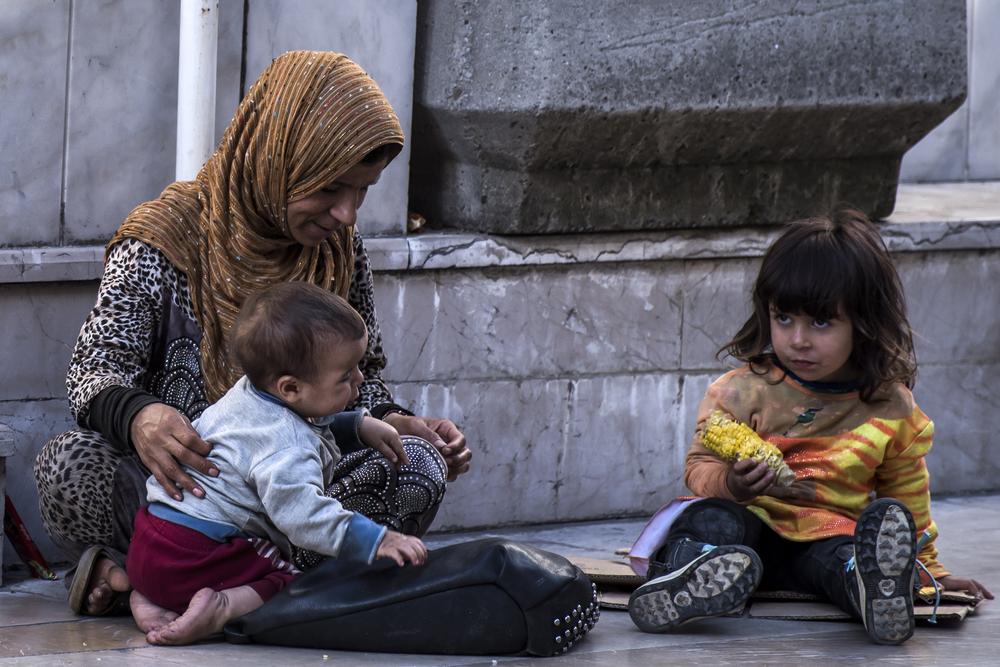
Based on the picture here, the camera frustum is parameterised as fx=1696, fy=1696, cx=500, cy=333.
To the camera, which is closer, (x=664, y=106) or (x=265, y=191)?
(x=265, y=191)

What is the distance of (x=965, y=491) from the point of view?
5891 mm

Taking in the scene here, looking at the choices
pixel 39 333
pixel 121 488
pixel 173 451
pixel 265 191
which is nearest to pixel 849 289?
pixel 265 191

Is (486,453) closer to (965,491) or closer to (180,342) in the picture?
(180,342)

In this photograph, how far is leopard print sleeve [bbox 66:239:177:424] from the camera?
150 inches

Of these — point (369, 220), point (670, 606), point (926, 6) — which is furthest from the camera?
point (926, 6)

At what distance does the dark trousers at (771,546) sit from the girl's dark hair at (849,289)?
0.40m

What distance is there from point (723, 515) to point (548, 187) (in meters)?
1.35

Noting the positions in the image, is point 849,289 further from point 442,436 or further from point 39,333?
point 39,333

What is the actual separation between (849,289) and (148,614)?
5.87ft

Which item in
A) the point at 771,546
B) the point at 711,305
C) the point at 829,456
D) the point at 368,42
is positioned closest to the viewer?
the point at 829,456

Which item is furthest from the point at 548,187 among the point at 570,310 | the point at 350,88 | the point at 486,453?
the point at 350,88

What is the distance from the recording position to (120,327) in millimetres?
3861

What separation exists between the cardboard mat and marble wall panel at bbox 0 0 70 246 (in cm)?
170

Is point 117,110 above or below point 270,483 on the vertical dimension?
above
